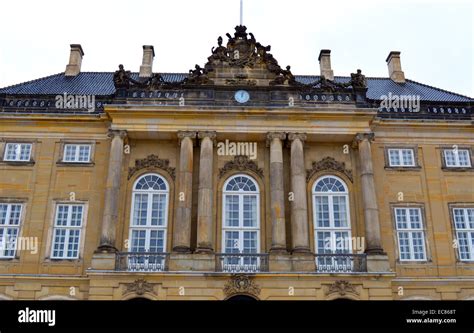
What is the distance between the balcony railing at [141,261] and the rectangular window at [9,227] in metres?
4.83

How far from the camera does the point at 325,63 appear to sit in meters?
32.6

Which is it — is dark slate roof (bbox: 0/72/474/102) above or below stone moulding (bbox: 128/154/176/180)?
above

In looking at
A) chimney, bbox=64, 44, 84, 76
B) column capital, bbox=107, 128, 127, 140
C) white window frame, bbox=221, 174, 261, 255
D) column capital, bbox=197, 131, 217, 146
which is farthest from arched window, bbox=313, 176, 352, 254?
chimney, bbox=64, 44, 84, 76

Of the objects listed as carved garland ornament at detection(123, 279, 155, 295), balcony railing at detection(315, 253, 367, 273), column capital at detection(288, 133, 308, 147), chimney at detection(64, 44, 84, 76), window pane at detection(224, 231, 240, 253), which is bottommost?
carved garland ornament at detection(123, 279, 155, 295)

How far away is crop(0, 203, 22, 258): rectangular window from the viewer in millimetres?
22688

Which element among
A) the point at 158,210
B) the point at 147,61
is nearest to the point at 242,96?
the point at 158,210

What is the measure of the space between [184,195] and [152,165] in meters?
2.56

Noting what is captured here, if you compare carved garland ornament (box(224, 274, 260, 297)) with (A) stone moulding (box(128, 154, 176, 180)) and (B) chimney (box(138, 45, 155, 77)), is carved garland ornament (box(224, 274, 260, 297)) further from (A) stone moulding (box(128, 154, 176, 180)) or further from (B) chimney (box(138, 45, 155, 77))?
(B) chimney (box(138, 45, 155, 77))

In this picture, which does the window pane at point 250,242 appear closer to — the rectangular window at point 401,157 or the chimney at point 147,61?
the rectangular window at point 401,157

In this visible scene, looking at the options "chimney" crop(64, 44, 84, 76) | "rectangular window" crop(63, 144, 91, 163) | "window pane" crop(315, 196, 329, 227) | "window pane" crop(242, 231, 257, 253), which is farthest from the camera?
"chimney" crop(64, 44, 84, 76)

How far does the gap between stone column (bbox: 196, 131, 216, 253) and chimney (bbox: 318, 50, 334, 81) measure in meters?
11.4

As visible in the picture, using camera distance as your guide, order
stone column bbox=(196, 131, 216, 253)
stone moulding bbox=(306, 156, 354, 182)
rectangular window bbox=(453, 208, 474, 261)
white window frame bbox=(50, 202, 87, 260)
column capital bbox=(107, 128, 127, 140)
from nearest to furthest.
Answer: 1. stone column bbox=(196, 131, 216, 253)
2. white window frame bbox=(50, 202, 87, 260)
3. rectangular window bbox=(453, 208, 474, 261)
4. column capital bbox=(107, 128, 127, 140)
5. stone moulding bbox=(306, 156, 354, 182)

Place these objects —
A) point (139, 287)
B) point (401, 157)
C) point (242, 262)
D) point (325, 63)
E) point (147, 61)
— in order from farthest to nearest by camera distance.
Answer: point (147, 61) < point (325, 63) < point (401, 157) < point (242, 262) < point (139, 287)

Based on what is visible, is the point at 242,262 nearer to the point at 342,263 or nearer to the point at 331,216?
the point at 342,263
